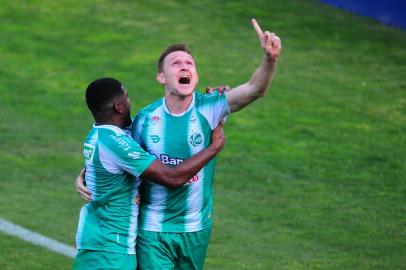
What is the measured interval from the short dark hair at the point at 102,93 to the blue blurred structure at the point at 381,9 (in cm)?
1204

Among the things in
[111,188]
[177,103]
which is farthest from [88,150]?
[177,103]

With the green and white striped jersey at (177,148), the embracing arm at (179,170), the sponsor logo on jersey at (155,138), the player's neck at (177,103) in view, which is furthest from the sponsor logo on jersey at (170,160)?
the player's neck at (177,103)

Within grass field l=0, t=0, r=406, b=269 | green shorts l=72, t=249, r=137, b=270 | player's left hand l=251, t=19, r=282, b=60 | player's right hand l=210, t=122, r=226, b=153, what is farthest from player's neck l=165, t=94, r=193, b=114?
grass field l=0, t=0, r=406, b=269

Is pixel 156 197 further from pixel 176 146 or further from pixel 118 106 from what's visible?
pixel 118 106

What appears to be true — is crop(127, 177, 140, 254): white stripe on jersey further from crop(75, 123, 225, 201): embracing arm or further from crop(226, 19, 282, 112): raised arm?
crop(226, 19, 282, 112): raised arm

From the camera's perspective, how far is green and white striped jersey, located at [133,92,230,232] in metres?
6.95

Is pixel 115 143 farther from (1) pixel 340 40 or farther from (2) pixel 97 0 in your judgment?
(2) pixel 97 0

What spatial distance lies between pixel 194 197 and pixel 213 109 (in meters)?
0.61

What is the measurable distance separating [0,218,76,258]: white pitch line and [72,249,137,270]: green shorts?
311 cm

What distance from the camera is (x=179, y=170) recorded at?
667cm

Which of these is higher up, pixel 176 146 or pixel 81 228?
pixel 176 146

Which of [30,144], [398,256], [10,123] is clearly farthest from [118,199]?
[10,123]

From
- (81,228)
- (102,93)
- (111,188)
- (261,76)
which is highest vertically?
(261,76)

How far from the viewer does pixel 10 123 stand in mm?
→ 14578
